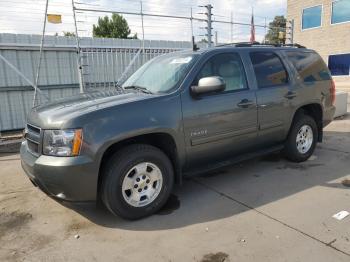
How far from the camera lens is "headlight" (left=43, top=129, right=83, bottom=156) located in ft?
10.4

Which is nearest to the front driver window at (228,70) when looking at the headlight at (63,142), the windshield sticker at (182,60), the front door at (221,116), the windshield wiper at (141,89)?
the front door at (221,116)

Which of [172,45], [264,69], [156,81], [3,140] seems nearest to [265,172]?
[264,69]

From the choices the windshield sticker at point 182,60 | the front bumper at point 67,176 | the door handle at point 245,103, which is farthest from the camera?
the door handle at point 245,103

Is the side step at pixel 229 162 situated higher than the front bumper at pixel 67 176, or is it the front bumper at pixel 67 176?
the front bumper at pixel 67 176

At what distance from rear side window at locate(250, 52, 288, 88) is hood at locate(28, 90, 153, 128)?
5.82 feet

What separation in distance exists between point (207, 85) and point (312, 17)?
20.6 m

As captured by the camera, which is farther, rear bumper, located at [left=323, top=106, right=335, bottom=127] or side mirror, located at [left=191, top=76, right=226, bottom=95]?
rear bumper, located at [left=323, top=106, right=335, bottom=127]

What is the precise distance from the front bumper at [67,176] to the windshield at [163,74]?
4.16 ft

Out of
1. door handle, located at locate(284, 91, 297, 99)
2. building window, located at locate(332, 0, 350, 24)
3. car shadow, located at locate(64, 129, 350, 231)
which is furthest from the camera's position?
building window, located at locate(332, 0, 350, 24)

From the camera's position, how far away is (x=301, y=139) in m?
5.38

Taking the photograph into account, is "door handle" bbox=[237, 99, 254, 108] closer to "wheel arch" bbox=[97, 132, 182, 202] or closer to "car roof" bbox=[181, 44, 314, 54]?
"car roof" bbox=[181, 44, 314, 54]

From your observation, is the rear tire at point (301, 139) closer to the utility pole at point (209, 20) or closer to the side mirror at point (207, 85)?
the side mirror at point (207, 85)

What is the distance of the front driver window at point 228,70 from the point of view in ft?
13.8

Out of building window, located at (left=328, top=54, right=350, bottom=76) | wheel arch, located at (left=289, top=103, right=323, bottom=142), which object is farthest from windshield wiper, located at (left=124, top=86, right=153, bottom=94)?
building window, located at (left=328, top=54, right=350, bottom=76)
